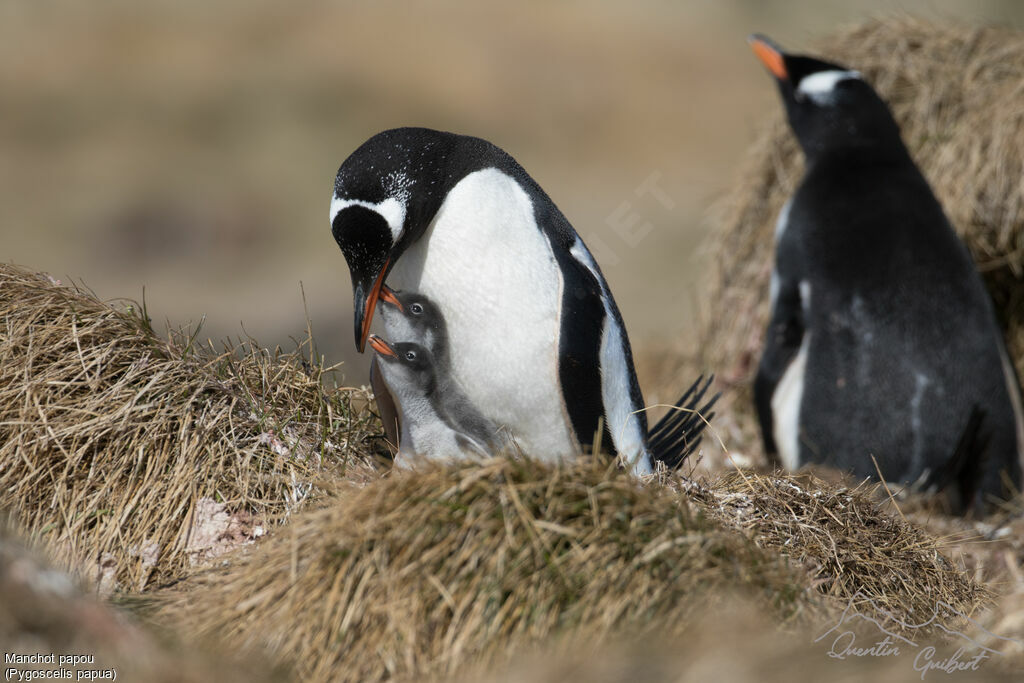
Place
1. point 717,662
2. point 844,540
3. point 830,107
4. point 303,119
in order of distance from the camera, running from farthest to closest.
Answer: point 303,119
point 830,107
point 844,540
point 717,662

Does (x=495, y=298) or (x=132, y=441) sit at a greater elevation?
(x=495, y=298)

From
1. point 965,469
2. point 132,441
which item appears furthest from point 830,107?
point 132,441

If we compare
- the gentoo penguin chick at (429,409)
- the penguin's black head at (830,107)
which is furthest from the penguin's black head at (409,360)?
the penguin's black head at (830,107)

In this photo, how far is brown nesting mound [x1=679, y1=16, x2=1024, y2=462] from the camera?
5.35 metres

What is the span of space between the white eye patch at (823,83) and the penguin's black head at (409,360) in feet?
10.8

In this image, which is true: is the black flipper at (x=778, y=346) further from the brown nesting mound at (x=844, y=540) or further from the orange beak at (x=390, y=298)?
the orange beak at (x=390, y=298)

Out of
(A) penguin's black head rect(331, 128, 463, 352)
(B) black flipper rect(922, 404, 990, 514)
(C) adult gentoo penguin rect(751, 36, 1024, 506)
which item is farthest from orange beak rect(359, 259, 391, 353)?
(B) black flipper rect(922, 404, 990, 514)

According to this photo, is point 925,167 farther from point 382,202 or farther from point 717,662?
point 717,662

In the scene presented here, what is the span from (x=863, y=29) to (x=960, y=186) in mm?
1475

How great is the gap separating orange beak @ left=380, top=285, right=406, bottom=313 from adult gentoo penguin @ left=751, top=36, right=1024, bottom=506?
2660 mm

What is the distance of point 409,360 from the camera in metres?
2.76

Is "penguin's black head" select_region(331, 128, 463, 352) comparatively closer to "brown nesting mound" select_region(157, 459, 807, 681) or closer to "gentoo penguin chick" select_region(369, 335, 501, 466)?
"gentoo penguin chick" select_region(369, 335, 501, 466)

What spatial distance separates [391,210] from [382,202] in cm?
3

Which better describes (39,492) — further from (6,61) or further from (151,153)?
(6,61)
